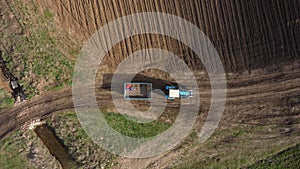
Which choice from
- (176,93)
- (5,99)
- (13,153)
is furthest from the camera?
(13,153)

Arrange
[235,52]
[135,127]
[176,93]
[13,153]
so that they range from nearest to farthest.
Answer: [176,93] < [13,153] < [235,52] < [135,127]

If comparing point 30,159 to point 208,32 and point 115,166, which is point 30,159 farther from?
point 208,32

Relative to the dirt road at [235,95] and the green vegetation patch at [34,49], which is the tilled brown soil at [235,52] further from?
the green vegetation patch at [34,49]

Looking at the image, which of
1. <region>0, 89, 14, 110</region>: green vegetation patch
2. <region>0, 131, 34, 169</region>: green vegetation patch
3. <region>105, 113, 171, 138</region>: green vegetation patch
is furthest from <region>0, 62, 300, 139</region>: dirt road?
<region>105, 113, 171, 138</region>: green vegetation patch

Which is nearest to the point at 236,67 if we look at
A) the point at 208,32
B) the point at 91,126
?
the point at 208,32

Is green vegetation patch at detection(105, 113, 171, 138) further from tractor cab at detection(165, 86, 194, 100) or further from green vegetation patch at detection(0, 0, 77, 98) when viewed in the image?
green vegetation patch at detection(0, 0, 77, 98)

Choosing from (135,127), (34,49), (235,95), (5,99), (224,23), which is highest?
(34,49)

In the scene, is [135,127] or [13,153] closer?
[13,153]

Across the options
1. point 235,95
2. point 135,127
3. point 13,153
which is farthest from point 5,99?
point 235,95

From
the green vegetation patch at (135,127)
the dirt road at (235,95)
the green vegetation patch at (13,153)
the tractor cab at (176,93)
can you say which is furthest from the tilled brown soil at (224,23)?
the green vegetation patch at (13,153)

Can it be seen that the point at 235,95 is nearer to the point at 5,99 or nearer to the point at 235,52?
the point at 235,52

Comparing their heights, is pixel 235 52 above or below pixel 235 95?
above
